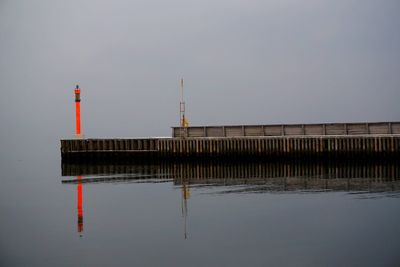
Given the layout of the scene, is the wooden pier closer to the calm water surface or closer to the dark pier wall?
the dark pier wall

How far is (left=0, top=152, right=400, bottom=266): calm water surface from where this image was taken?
17344 millimetres

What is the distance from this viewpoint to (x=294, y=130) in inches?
1789

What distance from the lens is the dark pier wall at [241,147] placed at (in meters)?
43.3

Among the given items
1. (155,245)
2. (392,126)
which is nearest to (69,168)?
(392,126)

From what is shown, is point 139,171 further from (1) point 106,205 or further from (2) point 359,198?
(2) point 359,198

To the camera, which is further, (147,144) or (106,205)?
(147,144)

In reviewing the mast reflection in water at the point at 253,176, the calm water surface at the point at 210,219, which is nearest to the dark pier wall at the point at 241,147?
the mast reflection in water at the point at 253,176

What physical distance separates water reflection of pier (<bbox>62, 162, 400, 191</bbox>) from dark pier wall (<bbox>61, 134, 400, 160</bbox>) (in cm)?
125

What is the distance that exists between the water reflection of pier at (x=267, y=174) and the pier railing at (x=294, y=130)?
2.76m

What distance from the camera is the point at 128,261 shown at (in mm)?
16969

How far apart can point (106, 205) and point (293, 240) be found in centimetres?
1122

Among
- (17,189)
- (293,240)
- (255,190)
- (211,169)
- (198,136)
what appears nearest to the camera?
(293,240)

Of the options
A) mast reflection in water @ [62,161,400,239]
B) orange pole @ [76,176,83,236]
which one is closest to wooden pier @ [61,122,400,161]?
mast reflection in water @ [62,161,400,239]

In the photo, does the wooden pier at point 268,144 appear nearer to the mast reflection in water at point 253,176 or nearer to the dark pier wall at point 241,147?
the dark pier wall at point 241,147
